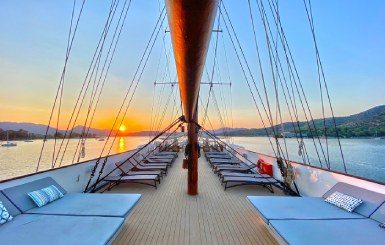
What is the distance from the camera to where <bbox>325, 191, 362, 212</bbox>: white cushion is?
13.4ft

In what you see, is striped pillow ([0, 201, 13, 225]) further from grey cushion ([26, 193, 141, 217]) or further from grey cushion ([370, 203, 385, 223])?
grey cushion ([370, 203, 385, 223])

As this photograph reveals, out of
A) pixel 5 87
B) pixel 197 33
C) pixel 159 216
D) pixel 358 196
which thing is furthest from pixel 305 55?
pixel 5 87

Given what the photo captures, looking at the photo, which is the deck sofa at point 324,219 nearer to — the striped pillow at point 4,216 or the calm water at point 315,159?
the striped pillow at point 4,216

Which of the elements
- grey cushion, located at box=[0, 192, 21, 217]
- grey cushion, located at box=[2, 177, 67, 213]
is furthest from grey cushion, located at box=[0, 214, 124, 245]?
grey cushion, located at box=[2, 177, 67, 213]

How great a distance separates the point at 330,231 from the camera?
328 cm

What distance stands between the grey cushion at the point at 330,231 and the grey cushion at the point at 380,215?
86mm

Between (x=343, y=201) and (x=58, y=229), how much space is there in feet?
13.6

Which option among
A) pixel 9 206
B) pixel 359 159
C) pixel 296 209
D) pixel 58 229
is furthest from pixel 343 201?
pixel 359 159

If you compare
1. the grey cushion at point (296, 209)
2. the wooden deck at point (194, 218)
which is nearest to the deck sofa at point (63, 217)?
the wooden deck at point (194, 218)

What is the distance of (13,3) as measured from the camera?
9.62m

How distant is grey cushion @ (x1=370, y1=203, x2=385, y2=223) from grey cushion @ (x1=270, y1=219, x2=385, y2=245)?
0.28 ft

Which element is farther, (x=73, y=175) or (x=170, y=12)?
(x=73, y=175)

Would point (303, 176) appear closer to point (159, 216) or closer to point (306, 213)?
point (306, 213)

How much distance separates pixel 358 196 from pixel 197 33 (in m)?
3.84
